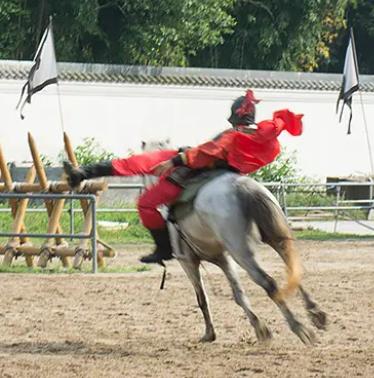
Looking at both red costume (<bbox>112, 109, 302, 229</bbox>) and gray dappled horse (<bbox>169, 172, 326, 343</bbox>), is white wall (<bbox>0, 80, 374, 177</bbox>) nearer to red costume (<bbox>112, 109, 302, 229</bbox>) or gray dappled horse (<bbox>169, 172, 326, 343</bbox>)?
red costume (<bbox>112, 109, 302, 229</bbox>)

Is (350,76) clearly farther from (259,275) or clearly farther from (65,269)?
(259,275)

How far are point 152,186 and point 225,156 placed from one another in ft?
2.62

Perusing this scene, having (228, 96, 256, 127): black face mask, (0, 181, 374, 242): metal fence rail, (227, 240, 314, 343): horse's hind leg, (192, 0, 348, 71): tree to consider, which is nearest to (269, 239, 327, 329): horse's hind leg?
(227, 240, 314, 343): horse's hind leg

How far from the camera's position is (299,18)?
2928cm

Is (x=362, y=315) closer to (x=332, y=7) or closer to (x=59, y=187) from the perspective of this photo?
(x=59, y=187)

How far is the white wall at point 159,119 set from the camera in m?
24.3

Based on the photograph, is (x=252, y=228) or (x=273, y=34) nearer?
(x=252, y=228)

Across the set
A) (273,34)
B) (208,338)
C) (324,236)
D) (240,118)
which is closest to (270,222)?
(240,118)

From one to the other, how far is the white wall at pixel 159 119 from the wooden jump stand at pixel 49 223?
9506 mm

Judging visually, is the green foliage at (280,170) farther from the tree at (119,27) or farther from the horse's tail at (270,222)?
the horse's tail at (270,222)

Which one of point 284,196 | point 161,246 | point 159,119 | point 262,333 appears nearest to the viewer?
point 262,333

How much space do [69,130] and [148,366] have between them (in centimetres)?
1736

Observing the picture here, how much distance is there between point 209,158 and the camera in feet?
28.5

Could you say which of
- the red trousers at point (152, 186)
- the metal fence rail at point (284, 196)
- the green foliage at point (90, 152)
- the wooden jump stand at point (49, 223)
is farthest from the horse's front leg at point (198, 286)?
the green foliage at point (90, 152)
